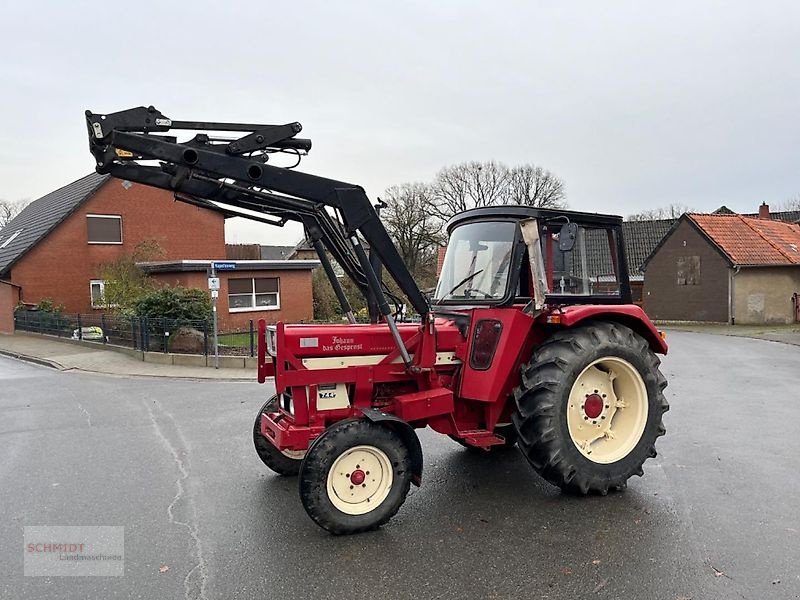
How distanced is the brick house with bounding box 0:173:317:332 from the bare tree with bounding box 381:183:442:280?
15185 mm

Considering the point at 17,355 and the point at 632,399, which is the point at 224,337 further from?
the point at 632,399

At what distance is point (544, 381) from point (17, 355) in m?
16.3

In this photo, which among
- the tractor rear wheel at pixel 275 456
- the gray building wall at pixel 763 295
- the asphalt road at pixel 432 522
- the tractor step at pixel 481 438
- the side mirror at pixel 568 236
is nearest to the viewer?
the asphalt road at pixel 432 522

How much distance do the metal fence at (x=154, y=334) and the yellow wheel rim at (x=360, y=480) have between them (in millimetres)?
9744

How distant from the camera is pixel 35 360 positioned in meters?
15.2

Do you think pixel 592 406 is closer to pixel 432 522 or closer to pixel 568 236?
pixel 568 236

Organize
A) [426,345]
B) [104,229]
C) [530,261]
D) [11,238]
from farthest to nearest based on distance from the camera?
[11,238] → [104,229] → [426,345] → [530,261]

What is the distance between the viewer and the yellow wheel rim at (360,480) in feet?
13.5

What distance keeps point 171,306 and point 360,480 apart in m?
11.9

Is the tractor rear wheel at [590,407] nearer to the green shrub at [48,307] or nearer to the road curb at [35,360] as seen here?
the road curb at [35,360]

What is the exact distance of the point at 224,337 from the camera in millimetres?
17875

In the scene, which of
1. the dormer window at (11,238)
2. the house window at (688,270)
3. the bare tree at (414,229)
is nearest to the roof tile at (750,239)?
the house window at (688,270)

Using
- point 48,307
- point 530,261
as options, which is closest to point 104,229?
point 48,307

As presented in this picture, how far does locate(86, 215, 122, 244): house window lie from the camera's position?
24.6 metres
